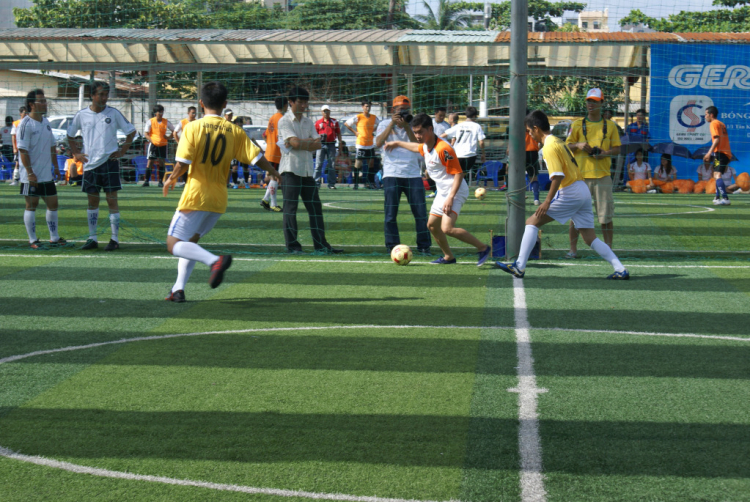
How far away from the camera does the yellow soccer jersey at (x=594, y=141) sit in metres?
9.60

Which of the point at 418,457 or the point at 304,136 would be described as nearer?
the point at 418,457

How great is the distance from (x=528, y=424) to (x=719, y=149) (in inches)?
591

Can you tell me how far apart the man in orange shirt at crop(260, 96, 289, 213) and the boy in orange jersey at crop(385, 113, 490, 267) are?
272 centimetres

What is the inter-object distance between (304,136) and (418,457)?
23.4 feet

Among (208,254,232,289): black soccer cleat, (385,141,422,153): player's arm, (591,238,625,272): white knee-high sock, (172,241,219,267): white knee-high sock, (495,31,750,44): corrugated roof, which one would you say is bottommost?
(591,238,625,272): white knee-high sock

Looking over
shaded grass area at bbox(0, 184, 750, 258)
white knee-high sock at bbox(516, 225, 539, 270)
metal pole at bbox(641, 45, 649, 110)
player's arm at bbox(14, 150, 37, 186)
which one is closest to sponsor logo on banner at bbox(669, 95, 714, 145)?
metal pole at bbox(641, 45, 649, 110)

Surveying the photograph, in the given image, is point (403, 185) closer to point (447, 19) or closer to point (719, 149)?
point (719, 149)

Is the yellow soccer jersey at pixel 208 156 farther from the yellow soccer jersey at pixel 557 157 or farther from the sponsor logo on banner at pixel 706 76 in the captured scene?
the sponsor logo on banner at pixel 706 76

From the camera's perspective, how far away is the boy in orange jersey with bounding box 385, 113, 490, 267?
9.06 metres

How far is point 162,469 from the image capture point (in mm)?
3537

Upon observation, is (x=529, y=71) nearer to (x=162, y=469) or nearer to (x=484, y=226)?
(x=484, y=226)

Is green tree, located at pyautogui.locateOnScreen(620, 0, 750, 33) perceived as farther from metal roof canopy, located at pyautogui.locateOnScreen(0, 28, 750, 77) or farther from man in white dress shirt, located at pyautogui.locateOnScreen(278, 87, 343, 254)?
man in white dress shirt, located at pyautogui.locateOnScreen(278, 87, 343, 254)

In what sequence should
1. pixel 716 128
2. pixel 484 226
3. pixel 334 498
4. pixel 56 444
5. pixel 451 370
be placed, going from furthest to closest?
pixel 716 128, pixel 484 226, pixel 451 370, pixel 56 444, pixel 334 498

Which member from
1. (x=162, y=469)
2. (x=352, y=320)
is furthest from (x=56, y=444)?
(x=352, y=320)
